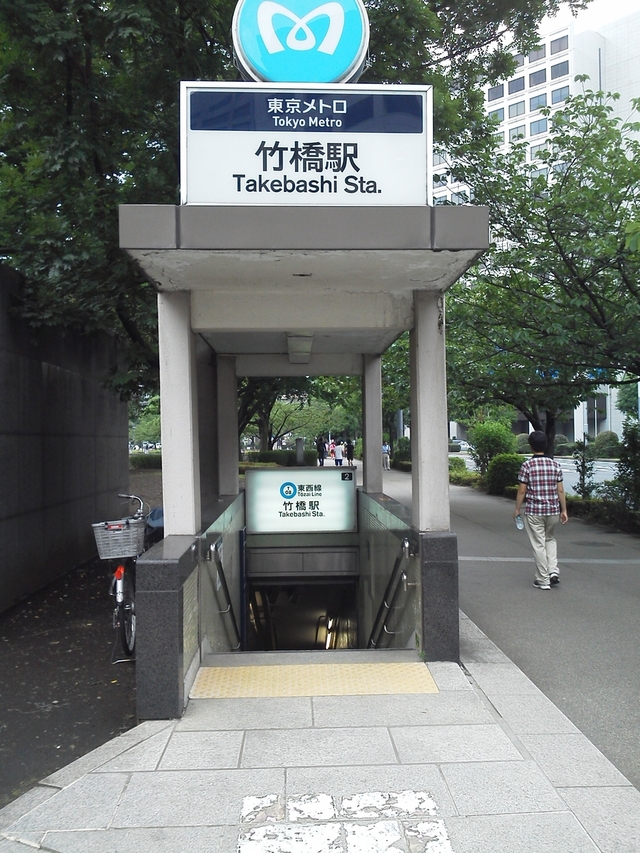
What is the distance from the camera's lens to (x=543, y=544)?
799 cm

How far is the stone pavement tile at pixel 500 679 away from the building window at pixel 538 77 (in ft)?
215

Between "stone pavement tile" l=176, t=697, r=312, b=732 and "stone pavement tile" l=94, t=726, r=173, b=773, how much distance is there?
0.20 metres

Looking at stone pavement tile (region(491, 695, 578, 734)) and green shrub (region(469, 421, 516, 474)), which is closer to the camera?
stone pavement tile (region(491, 695, 578, 734))

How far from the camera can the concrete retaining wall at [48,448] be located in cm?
751

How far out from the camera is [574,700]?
4.69m

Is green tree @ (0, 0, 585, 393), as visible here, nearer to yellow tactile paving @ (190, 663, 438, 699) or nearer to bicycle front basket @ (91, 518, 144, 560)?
bicycle front basket @ (91, 518, 144, 560)

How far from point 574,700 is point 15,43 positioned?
810 centimetres

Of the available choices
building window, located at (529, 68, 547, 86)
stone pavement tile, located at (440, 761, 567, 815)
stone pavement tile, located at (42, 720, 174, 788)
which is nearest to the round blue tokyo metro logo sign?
stone pavement tile, located at (42, 720, 174, 788)

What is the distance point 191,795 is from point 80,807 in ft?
1.64

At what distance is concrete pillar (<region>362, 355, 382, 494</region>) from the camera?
9695mm

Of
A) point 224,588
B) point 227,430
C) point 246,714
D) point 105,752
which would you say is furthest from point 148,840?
point 227,430

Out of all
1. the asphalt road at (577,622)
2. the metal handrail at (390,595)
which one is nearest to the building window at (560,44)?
the asphalt road at (577,622)

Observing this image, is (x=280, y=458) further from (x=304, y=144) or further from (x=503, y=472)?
(x=304, y=144)

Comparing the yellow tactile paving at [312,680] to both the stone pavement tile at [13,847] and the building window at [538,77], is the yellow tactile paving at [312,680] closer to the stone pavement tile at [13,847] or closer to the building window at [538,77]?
the stone pavement tile at [13,847]
